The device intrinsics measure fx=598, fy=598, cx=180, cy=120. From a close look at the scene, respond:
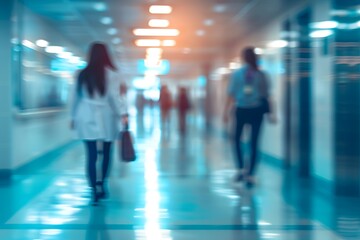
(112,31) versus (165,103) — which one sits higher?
(112,31)

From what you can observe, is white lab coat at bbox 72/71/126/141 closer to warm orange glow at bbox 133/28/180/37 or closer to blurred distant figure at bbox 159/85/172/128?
warm orange glow at bbox 133/28/180/37

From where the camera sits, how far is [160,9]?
1070 cm

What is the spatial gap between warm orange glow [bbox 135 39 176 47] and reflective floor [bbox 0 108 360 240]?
6758 mm

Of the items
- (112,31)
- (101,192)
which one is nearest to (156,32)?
(112,31)

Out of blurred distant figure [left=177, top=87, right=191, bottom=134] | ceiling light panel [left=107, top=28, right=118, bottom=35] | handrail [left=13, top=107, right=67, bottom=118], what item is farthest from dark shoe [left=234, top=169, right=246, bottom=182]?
blurred distant figure [left=177, top=87, right=191, bottom=134]

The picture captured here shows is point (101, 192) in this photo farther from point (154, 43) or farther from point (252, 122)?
point (154, 43)

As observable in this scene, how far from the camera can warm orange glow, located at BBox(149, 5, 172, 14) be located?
10.4 metres

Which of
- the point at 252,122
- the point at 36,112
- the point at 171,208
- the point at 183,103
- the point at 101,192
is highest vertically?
the point at 183,103

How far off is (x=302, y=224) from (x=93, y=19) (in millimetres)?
7365

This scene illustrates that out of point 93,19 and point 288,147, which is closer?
point 288,147

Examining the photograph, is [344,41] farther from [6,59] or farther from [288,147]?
[6,59]

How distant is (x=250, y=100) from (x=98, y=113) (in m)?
2.22

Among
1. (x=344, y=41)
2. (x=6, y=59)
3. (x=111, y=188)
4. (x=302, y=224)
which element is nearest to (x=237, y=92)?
(x=344, y=41)

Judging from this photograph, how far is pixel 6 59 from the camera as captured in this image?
27.5 feet
